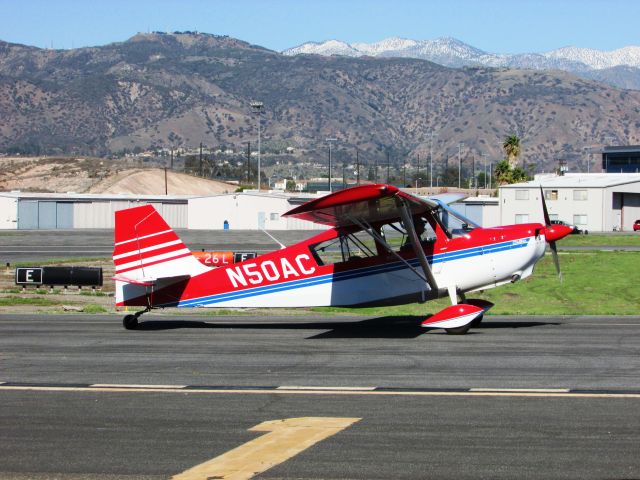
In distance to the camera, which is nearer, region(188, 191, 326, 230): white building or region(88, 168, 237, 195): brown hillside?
region(188, 191, 326, 230): white building

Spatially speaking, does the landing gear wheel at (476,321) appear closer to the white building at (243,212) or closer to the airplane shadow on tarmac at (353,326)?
the airplane shadow on tarmac at (353,326)

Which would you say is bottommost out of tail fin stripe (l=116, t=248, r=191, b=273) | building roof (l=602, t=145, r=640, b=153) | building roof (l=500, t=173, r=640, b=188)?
tail fin stripe (l=116, t=248, r=191, b=273)

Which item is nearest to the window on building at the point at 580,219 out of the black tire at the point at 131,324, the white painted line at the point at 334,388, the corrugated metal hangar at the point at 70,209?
the corrugated metal hangar at the point at 70,209

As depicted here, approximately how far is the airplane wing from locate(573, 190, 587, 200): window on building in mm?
70190

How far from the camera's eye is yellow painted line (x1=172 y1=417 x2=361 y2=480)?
28.1 feet

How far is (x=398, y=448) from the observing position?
9.29 m

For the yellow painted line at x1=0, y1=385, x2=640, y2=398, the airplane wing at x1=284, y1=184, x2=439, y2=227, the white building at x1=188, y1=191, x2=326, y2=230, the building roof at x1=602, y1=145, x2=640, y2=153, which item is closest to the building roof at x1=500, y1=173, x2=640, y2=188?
the white building at x1=188, y1=191, x2=326, y2=230

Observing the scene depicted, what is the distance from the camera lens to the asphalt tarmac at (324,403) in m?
8.84

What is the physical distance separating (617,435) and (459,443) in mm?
1617

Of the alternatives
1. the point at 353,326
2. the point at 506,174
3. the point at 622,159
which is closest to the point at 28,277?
the point at 353,326

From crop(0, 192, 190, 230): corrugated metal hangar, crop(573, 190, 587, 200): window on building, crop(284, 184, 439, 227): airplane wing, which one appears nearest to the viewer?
crop(284, 184, 439, 227): airplane wing

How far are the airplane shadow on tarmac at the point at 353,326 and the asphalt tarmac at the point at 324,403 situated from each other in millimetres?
197

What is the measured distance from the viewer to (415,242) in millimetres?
18078

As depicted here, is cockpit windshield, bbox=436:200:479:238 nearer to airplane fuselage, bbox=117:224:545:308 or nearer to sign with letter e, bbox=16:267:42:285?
airplane fuselage, bbox=117:224:545:308
